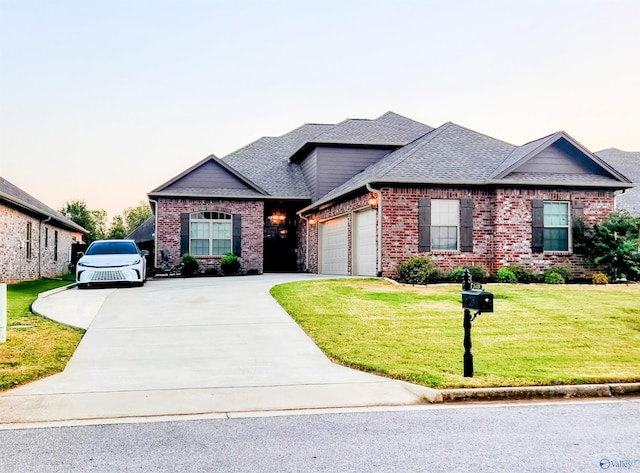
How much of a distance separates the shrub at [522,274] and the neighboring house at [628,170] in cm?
709

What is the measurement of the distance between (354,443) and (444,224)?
14690mm

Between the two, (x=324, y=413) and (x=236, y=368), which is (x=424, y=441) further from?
(x=236, y=368)

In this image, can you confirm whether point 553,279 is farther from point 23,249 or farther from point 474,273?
point 23,249

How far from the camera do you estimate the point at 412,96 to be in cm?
2566

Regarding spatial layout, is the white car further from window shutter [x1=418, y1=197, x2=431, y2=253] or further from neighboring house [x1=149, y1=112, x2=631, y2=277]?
window shutter [x1=418, y1=197, x2=431, y2=253]

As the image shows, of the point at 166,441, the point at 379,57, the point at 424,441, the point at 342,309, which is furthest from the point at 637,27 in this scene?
the point at 166,441

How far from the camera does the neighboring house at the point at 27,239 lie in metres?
20.6

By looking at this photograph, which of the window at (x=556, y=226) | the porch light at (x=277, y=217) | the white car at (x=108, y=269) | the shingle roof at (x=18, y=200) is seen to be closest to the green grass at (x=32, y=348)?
the white car at (x=108, y=269)

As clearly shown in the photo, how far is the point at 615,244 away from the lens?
1923cm

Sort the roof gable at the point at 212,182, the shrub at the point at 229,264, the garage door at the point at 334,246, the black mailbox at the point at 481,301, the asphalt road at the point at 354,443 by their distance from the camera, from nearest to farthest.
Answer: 1. the asphalt road at the point at 354,443
2. the black mailbox at the point at 481,301
3. the garage door at the point at 334,246
4. the shrub at the point at 229,264
5. the roof gable at the point at 212,182

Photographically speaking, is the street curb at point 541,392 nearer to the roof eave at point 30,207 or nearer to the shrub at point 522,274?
the shrub at point 522,274

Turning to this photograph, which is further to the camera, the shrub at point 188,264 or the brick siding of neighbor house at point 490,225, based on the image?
the shrub at point 188,264

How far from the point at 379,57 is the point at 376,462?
57.4 feet

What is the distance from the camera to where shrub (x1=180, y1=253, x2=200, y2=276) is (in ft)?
81.0
